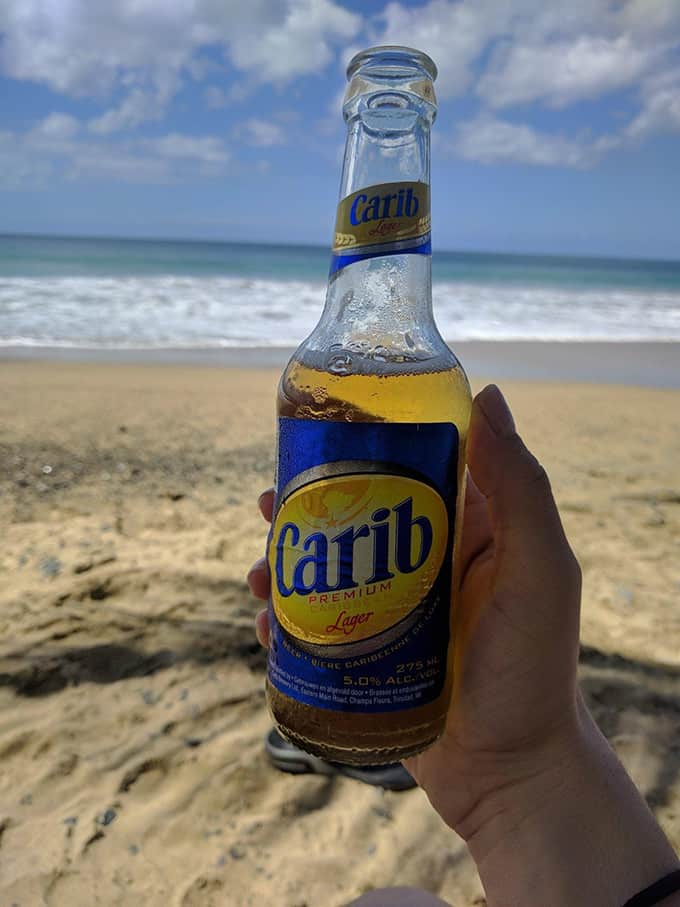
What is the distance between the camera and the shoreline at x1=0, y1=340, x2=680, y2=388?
9453mm

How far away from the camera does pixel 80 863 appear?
212 cm

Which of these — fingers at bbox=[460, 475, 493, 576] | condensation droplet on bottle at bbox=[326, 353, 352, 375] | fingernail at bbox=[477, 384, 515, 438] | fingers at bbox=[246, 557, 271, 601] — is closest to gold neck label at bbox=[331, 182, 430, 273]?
condensation droplet on bottle at bbox=[326, 353, 352, 375]

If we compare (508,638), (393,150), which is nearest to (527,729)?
(508,638)

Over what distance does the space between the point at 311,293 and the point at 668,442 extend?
1490cm

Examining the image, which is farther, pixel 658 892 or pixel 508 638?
pixel 508 638

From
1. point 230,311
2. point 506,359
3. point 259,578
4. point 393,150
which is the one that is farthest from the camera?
point 230,311

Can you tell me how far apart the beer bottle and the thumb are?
71 mm

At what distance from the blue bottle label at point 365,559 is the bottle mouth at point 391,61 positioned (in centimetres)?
71

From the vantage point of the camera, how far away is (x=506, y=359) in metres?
10.5

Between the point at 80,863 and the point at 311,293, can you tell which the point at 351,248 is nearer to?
the point at 80,863

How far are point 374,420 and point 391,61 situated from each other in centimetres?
70

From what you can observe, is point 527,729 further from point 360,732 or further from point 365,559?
point 365,559

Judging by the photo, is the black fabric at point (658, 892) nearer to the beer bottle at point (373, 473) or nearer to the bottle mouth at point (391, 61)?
the beer bottle at point (373, 473)

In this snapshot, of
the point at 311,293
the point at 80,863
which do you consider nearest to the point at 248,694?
the point at 80,863
